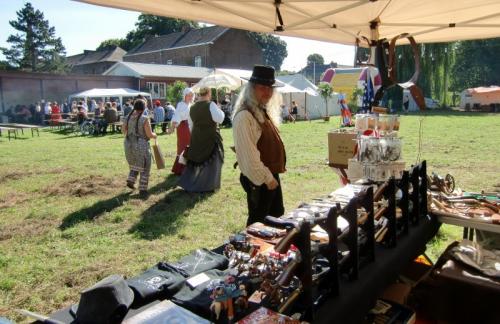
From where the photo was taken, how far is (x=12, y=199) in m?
6.87

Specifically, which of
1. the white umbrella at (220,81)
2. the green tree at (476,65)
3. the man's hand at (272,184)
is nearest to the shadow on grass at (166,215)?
the man's hand at (272,184)

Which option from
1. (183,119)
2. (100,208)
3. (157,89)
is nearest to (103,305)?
(100,208)

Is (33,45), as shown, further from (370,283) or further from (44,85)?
(370,283)

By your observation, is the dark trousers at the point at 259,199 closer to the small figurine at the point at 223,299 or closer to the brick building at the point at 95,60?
the small figurine at the point at 223,299

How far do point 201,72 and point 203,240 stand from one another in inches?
1356

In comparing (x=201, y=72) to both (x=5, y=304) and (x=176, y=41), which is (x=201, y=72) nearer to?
(x=176, y=41)

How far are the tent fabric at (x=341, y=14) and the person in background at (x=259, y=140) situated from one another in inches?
31.1

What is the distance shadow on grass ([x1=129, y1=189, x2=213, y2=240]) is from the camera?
16.1 feet

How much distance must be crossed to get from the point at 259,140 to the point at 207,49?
141ft

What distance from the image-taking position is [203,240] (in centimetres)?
463

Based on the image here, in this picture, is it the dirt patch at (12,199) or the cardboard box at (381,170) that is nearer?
the cardboard box at (381,170)

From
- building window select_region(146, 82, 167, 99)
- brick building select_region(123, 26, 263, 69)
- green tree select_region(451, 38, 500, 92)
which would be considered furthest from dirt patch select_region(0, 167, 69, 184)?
green tree select_region(451, 38, 500, 92)

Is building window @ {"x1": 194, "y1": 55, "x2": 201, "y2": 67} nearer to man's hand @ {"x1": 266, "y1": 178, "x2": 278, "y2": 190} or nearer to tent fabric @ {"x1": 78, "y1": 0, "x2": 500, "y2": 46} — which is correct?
tent fabric @ {"x1": 78, "y1": 0, "x2": 500, "y2": 46}

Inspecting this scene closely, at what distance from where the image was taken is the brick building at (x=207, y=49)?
1743 inches
